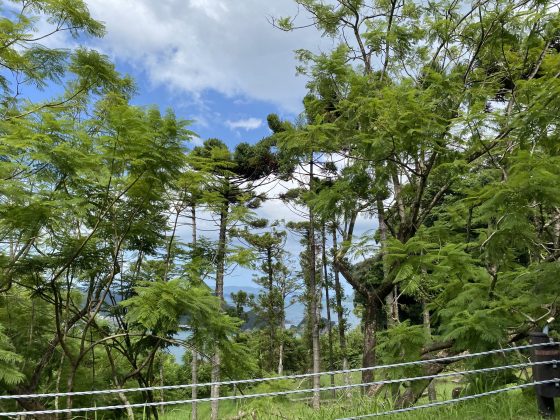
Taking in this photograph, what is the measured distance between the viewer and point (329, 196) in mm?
7289

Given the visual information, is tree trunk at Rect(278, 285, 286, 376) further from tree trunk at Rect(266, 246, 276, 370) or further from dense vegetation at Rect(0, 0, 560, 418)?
dense vegetation at Rect(0, 0, 560, 418)

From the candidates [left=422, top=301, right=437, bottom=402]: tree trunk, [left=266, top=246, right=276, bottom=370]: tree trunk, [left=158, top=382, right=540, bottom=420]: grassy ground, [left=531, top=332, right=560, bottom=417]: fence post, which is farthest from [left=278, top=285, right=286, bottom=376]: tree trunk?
[left=531, top=332, right=560, bottom=417]: fence post

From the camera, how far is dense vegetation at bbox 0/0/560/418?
4930 millimetres

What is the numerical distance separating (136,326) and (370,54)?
6910 mm

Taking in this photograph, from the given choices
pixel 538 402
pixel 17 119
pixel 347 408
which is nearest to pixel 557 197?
pixel 538 402

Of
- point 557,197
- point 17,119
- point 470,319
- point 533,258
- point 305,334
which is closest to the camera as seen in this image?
point 557,197

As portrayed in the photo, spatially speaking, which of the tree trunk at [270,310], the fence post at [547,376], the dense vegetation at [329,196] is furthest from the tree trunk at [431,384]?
the tree trunk at [270,310]

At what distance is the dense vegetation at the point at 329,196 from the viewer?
4930 mm

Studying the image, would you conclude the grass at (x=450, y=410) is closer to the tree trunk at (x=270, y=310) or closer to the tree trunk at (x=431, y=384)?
the tree trunk at (x=431, y=384)

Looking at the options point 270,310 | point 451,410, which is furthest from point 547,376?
point 270,310

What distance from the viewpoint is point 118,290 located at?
741 centimetres

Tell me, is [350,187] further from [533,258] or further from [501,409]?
[501,409]

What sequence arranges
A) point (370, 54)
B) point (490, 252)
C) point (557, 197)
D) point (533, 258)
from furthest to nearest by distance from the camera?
point (370, 54), point (533, 258), point (490, 252), point (557, 197)

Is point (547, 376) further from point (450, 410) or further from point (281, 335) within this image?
point (281, 335)
